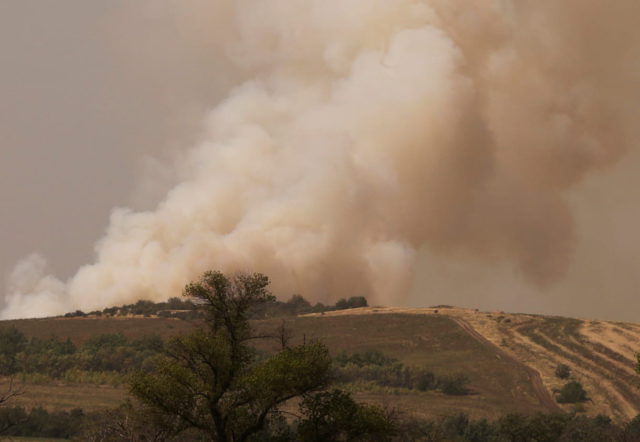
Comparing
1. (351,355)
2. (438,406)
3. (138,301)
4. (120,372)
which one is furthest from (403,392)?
(138,301)

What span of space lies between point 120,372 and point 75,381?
225 inches

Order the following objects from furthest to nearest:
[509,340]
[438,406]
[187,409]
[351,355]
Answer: [509,340] < [351,355] < [438,406] < [187,409]

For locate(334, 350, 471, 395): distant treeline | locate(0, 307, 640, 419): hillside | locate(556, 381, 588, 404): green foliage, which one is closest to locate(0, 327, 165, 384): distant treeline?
locate(0, 307, 640, 419): hillside

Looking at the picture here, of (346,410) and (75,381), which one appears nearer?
(346,410)

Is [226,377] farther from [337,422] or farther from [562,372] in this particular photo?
[562,372]

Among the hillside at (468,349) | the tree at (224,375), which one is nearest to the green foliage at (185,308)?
the hillside at (468,349)

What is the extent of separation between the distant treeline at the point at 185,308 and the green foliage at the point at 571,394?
2263 inches

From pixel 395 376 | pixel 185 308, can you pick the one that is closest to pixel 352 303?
pixel 185 308

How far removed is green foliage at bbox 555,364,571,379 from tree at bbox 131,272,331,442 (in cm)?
5827

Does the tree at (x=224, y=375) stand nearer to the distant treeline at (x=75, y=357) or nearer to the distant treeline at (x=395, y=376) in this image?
the distant treeline at (x=395, y=376)

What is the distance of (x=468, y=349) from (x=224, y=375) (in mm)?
73308

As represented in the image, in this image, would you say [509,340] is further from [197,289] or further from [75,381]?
[197,289]

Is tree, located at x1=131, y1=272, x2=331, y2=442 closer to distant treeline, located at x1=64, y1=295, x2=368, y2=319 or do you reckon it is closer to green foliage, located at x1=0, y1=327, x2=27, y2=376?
green foliage, located at x1=0, y1=327, x2=27, y2=376

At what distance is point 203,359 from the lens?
125 feet
